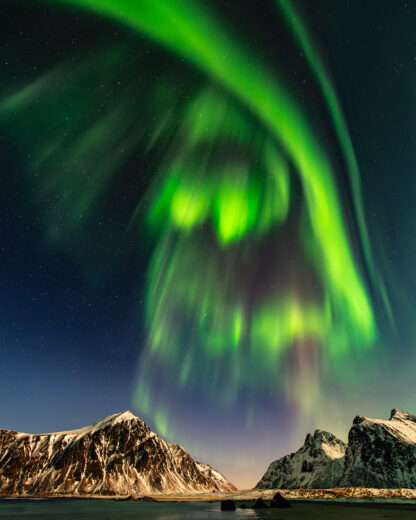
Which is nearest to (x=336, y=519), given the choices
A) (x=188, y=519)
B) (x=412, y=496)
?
(x=188, y=519)

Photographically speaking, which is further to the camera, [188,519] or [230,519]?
[188,519]

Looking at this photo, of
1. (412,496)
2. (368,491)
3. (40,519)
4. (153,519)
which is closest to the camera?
(153,519)

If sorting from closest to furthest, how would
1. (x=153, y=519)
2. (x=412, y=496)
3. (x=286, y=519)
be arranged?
(x=286, y=519) < (x=153, y=519) < (x=412, y=496)

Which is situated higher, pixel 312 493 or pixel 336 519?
pixel 336 519

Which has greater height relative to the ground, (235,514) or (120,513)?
(235,514)

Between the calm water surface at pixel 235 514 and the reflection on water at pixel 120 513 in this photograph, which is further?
the reflection on water at pixel 120 513

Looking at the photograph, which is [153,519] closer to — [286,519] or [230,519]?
[230,519]

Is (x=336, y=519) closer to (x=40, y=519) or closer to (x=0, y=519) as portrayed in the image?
(x=40, y=519)

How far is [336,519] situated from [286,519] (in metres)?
8.68

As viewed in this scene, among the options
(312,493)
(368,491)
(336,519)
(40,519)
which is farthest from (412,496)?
(40,519)

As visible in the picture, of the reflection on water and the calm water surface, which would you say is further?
the reflection on water

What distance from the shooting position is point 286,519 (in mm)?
52156

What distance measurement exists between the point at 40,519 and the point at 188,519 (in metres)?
28.3

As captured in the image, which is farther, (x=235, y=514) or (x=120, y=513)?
(x=120, y=513)
